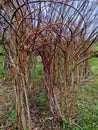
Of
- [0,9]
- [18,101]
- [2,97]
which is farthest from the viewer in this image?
[2,97]

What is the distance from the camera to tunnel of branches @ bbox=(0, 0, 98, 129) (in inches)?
146

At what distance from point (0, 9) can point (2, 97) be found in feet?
9.86

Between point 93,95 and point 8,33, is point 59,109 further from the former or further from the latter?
point 93,95

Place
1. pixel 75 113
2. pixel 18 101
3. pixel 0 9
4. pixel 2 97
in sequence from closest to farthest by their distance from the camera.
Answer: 1. pixel 0 9
2. pixel 18 101
3. pixel 75 113
4. pixel 2 97

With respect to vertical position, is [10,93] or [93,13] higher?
[93,13]

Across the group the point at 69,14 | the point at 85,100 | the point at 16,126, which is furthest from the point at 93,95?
the point at 16,126

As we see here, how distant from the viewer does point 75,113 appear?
5.16 metres

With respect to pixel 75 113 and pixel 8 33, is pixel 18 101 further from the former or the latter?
pixel 75 113

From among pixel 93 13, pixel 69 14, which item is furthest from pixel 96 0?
pixel 69 14

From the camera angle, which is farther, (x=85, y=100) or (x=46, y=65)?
(x=85, y=100)

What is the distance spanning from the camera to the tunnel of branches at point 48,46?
12.2ft

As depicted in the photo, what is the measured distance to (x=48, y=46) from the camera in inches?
183

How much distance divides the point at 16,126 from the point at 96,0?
3.62 meters

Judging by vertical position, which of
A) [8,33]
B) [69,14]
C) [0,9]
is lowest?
[8,33]
